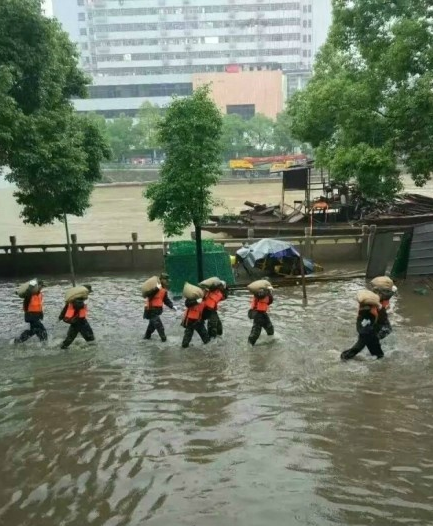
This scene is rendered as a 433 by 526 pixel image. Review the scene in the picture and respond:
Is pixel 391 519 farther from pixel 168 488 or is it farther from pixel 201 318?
pixel 201 318

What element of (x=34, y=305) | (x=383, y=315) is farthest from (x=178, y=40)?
(x=383, y=315)

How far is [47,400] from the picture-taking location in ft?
25.7

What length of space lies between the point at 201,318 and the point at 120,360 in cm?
169

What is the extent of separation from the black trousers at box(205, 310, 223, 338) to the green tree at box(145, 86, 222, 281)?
291 centimetres

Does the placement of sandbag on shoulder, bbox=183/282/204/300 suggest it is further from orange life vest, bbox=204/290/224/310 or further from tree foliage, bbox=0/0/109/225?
tree foliage, bbox=0/0/109/225

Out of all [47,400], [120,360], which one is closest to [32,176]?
[120,360]

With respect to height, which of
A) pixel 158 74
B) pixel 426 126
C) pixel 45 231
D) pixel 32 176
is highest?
pixel 158 74

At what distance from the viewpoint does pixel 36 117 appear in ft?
37.6

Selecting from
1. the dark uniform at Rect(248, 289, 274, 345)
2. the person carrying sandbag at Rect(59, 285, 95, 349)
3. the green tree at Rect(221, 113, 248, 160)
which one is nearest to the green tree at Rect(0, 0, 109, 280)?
the person carrying sandbag at Rect(59, 285, 95, 349)

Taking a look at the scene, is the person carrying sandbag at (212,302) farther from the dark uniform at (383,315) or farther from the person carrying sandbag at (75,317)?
the dark uniform at (383,315)

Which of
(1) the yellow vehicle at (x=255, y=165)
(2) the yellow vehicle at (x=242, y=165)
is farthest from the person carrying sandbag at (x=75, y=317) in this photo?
(2) the yellow vehicle at (x=242, y=165)

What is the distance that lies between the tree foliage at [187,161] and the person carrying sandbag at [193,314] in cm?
284

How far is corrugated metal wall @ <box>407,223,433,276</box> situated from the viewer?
1452cm

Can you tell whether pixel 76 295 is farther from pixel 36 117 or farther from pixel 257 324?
pixel 36 117
